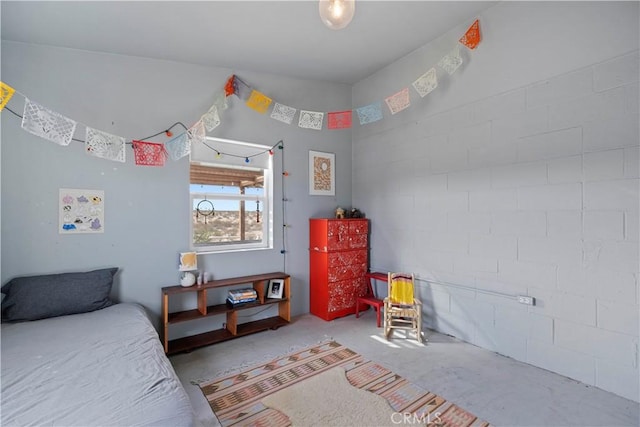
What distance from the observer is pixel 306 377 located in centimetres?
228

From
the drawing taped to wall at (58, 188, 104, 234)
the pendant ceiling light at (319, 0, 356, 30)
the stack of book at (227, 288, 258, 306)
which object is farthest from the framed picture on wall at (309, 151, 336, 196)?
the pendant ceiling light at (319, 0, 356, 30)

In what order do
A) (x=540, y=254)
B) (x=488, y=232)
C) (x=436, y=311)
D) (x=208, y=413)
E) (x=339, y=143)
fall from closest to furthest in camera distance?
1. (x=208, y=413)
2. (x=540, y=254)
3. (x=488, y=232)
4. (x=436, y=311)
5. (x=339, y=143)

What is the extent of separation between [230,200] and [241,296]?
3.50 feet

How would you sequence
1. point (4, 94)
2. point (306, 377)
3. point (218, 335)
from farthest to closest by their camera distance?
point (218, 335) < point (306, 377) < point (4, 94)

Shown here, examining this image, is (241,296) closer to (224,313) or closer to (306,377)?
(224,313)

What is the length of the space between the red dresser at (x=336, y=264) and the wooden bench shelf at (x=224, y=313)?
0.43 metres

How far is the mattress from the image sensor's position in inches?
46.3

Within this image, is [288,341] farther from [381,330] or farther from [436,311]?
[436,311]

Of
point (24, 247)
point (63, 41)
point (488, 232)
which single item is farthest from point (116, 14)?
point (488, 232)

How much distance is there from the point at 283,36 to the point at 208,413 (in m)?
3.05

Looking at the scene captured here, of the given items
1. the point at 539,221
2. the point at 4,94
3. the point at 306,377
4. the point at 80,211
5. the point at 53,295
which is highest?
the point at 4,94

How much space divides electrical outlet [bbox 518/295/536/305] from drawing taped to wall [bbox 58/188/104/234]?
366cm

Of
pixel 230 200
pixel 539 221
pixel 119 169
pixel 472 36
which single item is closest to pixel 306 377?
pixel 230 200

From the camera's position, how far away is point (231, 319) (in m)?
3.04
